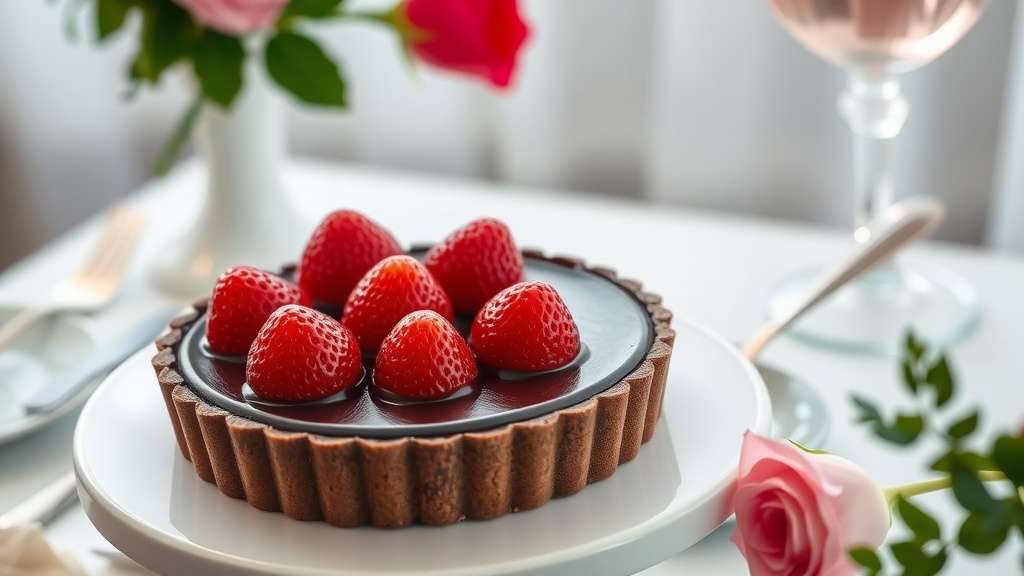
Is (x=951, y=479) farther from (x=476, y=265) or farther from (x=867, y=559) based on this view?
(x=476, y=265)

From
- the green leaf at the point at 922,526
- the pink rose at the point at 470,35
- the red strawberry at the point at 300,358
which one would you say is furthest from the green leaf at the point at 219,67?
the green leaf at the point at 922,526

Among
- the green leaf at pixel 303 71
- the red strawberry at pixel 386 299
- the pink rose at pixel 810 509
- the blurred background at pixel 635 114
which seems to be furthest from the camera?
the blurred background at pixel 635 114

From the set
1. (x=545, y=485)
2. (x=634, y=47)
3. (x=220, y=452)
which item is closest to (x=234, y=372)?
(x=220, y=452)

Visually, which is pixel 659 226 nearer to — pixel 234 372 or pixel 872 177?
pixel 872 177

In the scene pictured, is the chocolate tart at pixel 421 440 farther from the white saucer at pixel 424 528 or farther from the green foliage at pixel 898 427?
the green foliage at pixel 898 427

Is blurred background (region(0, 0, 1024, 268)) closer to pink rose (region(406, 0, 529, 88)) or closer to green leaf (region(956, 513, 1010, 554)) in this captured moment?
pink rose (region(406, 0, 529, 88))

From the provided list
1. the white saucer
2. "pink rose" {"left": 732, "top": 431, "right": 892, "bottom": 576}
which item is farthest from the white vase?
"pink rose" {"left": 732, "top": 431, "right": 892, "bottom": 576}
